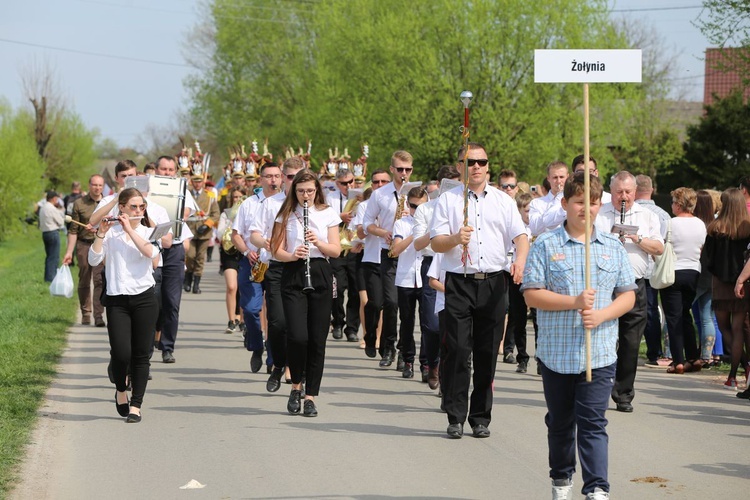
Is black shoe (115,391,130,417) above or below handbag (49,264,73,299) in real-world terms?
below

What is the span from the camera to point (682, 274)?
41.5 ft

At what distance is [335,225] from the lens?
9.85 metres

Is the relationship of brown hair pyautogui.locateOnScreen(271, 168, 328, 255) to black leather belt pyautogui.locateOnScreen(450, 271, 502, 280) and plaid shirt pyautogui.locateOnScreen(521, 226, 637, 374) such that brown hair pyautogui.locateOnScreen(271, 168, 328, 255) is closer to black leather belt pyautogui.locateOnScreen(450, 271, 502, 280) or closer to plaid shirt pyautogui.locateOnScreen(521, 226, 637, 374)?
black leather belt pyautogui.locateOnScreen(450, 271, 502, 280)

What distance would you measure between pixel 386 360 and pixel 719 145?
35.5 m

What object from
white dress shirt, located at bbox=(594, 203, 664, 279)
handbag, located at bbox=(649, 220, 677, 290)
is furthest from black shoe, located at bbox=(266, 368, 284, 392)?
handbag, located at bbox=(649, 220, 677, 290)

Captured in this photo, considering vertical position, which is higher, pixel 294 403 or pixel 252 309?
pixel 252 309

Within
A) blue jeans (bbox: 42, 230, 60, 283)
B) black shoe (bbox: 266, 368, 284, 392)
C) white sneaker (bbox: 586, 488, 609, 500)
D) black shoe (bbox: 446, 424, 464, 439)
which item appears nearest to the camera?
white sneaker (bbox: 586, 488, 609, 500)

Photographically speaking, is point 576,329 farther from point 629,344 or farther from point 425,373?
point 425,373

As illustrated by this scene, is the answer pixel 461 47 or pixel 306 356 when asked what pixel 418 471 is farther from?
pixel 461 47

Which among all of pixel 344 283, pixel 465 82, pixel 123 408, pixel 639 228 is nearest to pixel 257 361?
pixel 123 408

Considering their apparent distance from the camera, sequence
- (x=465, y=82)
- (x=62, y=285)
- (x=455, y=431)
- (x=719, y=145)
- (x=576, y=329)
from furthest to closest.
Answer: (x=719, y=145) < (x=465, y=82) < (x=62, y=285) < (x=455, y=431) < (x=576, y=329)

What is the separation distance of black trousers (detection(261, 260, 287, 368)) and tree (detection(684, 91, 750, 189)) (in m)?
34.9

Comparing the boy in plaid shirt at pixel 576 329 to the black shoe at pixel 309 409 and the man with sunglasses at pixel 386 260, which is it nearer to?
the black shoe at pixel 309 409

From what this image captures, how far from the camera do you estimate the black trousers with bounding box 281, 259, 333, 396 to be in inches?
379
